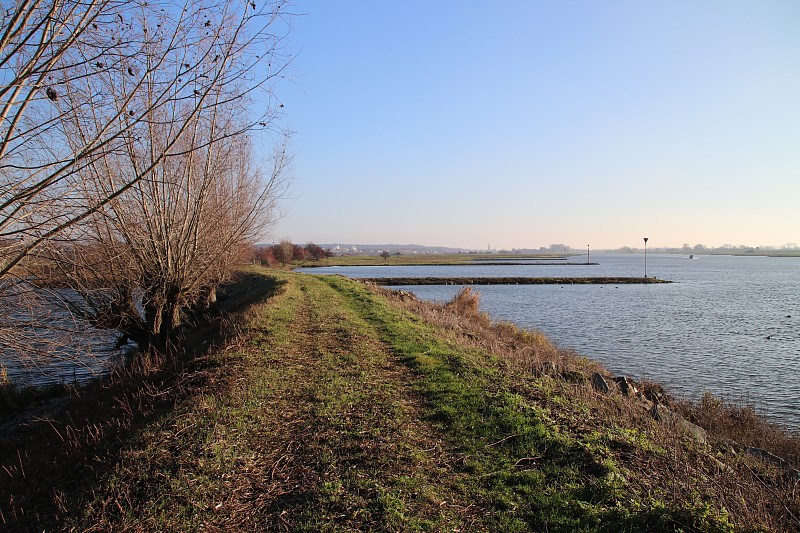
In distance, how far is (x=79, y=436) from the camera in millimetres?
6609

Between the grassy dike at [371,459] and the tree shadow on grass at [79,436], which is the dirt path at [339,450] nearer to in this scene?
the grassy dike at [371,459]

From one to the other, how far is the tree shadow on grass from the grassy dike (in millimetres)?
35

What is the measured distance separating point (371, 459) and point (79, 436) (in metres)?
4.38

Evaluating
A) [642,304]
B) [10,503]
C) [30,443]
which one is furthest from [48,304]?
[642,304]

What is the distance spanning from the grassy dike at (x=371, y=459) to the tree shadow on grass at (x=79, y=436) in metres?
0.03

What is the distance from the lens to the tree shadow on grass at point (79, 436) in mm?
4672

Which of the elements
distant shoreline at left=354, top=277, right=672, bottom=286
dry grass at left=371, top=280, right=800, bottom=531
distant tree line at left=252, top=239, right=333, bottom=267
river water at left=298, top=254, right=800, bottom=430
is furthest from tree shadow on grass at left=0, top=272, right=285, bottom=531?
distant tree line at left=252, top=239, right=333, bottom=267

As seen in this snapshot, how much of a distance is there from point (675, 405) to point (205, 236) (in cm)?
1281

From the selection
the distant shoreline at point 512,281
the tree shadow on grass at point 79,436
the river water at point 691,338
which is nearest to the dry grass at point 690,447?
the river water at point 691,338

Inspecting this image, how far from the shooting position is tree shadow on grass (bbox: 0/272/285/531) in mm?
4672

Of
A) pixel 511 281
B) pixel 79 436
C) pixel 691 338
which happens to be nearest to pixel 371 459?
pixel 79 436

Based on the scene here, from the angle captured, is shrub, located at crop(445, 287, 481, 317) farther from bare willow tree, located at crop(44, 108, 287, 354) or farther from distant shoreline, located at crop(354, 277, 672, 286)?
distant shoreline, located at crop(354, 277, 672, 286)

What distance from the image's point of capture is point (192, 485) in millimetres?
4754

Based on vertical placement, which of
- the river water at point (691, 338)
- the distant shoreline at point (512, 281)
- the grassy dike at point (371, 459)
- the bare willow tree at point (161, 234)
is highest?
the bare willow tree at point (161, 234)
